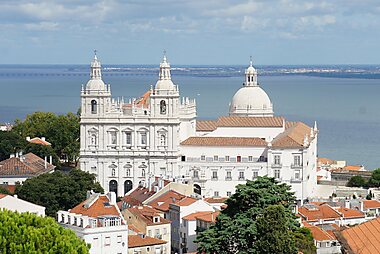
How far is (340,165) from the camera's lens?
62625 mm

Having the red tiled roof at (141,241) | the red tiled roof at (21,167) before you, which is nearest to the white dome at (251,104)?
the red tiled roof at (21,167)

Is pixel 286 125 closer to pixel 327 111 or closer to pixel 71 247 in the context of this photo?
pixel 71 247

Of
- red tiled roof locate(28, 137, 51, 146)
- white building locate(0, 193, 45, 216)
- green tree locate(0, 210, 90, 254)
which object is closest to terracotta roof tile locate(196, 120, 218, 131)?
red tiled roof locate(28, 137, 51, 146)

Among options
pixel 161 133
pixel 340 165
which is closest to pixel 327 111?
pixel 340 165

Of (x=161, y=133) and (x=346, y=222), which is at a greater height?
(x=161, y=133)

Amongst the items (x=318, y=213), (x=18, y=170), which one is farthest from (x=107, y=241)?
(x=18, y=170)

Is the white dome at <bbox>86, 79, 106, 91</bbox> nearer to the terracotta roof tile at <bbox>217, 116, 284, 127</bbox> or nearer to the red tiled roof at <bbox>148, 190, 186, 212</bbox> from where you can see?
the terracotta roof tile at <bbox>217, 116, 284, 127</bbox>

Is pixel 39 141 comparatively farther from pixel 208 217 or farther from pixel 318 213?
pixel 208 217

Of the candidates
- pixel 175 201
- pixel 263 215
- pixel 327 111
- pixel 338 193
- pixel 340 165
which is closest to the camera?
pixel 263 215

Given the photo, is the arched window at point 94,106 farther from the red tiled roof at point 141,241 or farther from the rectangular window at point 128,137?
the red tiled roof at point 141,241

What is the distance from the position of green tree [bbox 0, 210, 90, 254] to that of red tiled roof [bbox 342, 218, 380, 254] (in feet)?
17.5

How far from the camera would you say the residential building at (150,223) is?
110 feet

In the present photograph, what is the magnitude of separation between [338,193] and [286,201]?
22337mm

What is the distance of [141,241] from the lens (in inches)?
1228
